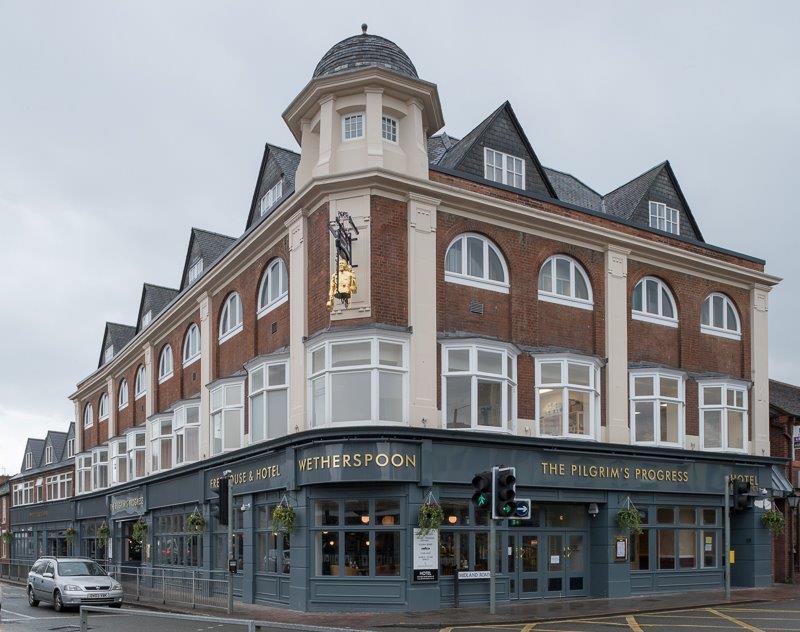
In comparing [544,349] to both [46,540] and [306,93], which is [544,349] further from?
[46,540]

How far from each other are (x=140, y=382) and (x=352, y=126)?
864 inches

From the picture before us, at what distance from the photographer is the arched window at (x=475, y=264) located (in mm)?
24031

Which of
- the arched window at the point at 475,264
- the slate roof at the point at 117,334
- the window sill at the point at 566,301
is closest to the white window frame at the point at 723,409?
the window sill at the point at 566,301

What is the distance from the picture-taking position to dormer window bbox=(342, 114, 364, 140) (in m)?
23.8

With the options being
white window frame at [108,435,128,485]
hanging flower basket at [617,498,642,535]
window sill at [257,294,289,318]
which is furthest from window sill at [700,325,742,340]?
white window frame at [108,435,128,485]

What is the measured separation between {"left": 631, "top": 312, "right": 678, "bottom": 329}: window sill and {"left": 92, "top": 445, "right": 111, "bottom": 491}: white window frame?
28.2 metres

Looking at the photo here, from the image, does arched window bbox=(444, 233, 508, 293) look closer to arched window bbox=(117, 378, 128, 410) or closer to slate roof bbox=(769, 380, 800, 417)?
slate roof bbox=(769, 380, 800, 417)

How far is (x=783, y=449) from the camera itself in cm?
3275

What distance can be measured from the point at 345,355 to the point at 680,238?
12329mm

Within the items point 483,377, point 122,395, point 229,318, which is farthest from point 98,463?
point 483,377

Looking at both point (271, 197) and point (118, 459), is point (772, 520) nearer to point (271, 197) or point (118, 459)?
point (271, 197)

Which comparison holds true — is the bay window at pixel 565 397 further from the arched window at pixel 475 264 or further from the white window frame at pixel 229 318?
the white window frame at pixel 229 318

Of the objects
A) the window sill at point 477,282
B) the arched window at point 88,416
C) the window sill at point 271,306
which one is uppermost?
the window sill at point 477,282

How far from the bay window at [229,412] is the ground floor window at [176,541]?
3762mm
